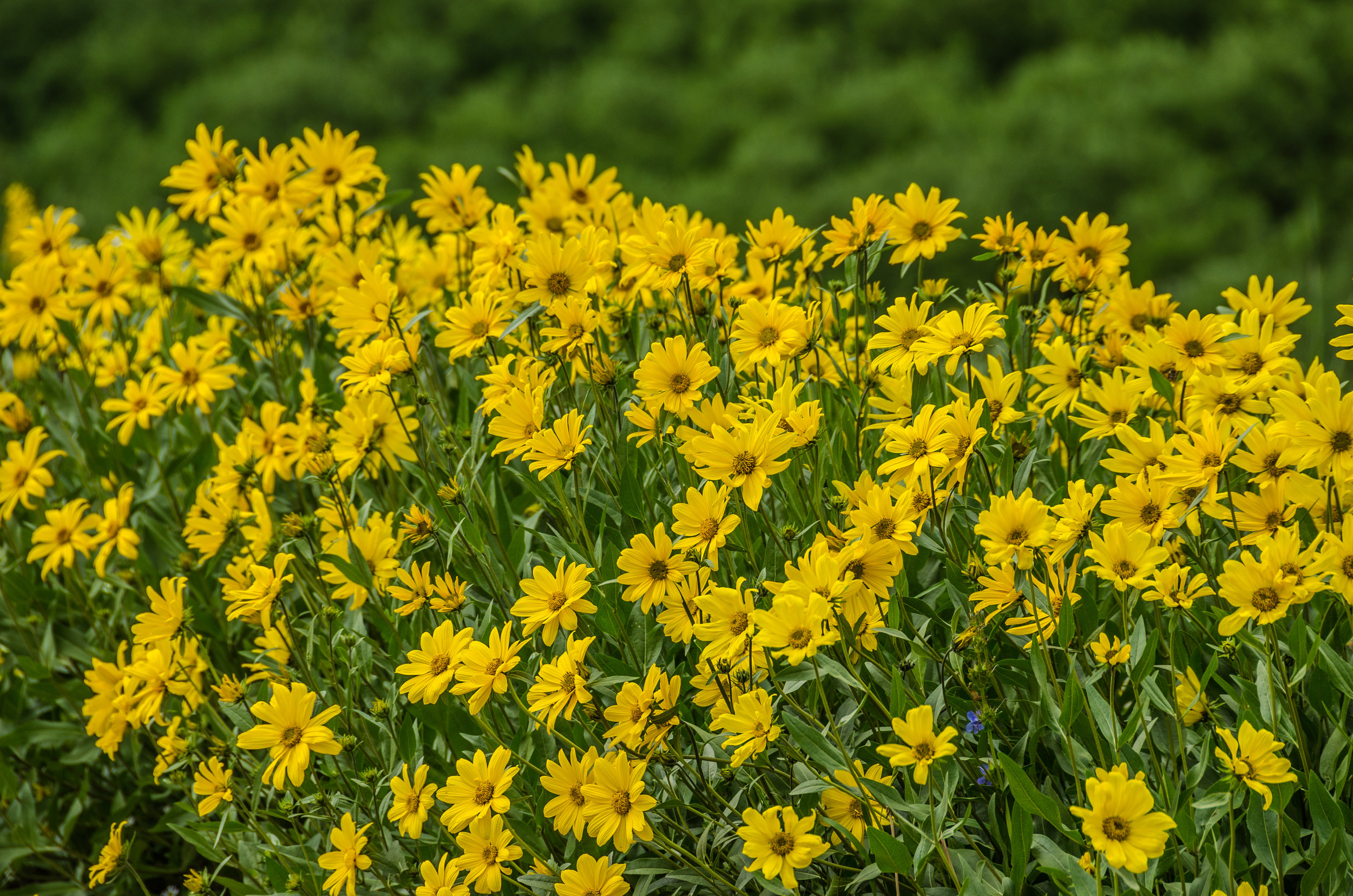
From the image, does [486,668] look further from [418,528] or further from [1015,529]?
[1015,529]

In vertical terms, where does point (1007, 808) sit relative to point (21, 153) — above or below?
below

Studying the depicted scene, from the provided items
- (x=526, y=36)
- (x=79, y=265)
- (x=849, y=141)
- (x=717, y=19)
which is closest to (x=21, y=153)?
(x=526, y=36)

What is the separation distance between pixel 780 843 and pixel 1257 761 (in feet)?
1.98

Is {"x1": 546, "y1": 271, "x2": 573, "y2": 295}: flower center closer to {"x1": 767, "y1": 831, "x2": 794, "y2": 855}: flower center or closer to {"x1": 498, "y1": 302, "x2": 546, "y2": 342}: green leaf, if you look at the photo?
{"x1": 498, "y1": 302, "x2": 546, "y2": 342}: green leaf

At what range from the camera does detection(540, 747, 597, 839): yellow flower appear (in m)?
1.58

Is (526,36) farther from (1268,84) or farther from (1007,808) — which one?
(1007,808)

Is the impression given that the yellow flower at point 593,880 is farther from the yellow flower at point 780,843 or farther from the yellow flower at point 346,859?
the yellow flower at point 346,859

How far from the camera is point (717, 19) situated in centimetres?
1169

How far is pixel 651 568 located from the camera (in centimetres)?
165

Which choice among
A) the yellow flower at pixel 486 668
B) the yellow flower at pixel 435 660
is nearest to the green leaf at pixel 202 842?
the yellow flower at pixel 435 660

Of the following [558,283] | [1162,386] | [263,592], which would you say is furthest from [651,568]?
[1162,386]

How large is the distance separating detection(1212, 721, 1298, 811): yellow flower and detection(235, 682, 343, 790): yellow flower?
4.06ft

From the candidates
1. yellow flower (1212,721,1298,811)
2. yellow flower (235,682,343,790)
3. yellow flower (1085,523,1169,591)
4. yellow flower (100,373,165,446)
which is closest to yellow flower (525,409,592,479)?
yellow flower (235,682,343,790)

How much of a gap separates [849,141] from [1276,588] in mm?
9092
